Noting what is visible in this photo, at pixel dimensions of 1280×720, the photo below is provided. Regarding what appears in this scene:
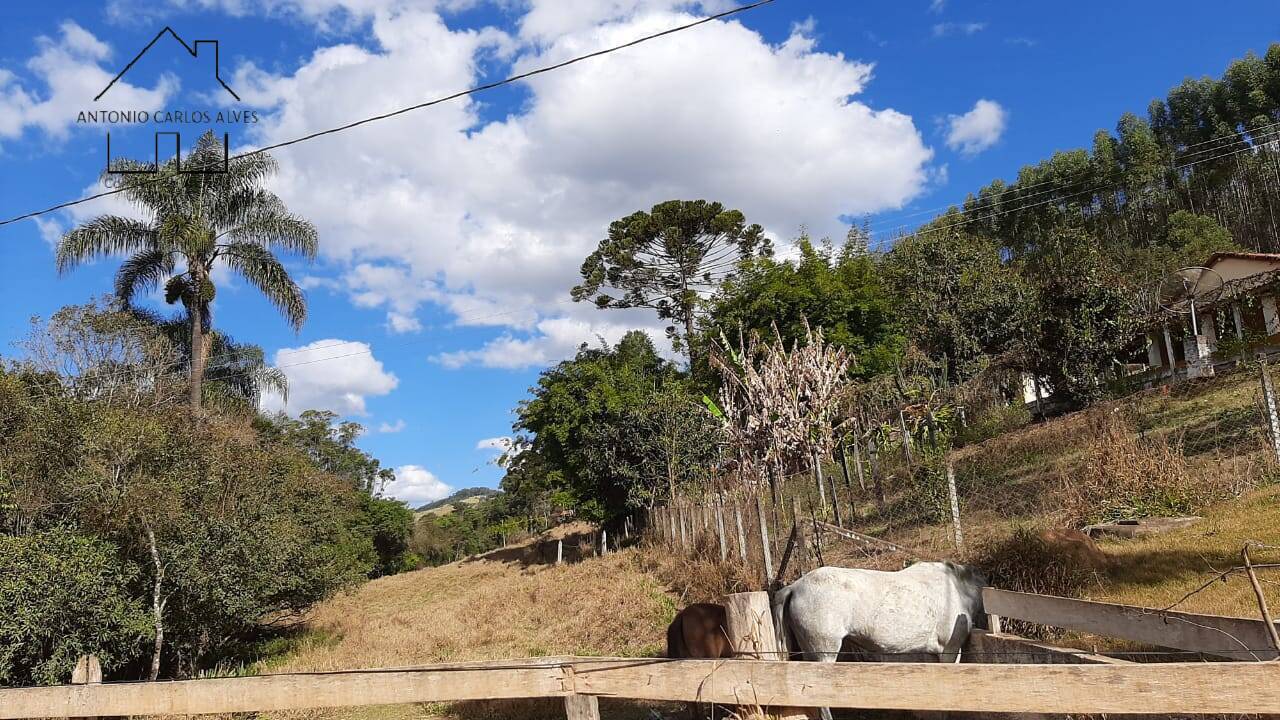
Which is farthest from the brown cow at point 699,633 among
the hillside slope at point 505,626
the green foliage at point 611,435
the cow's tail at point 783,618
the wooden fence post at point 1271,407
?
the green foliage at point 611,435

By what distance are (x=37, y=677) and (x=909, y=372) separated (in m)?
23.5

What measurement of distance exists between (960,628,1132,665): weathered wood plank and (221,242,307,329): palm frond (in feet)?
78.6

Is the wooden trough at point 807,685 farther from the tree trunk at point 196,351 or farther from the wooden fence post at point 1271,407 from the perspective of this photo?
the tree trunk at point 196,351

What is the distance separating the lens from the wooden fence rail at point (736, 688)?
2.78m

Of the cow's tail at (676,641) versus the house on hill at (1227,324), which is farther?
the house on hill at (1227,324)

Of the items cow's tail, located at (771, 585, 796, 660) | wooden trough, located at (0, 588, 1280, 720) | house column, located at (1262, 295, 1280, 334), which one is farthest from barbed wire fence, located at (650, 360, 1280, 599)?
house column, located at (1262, 295, 1280, 334)

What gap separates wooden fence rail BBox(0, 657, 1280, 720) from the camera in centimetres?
278

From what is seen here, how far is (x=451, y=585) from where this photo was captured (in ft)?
96.9

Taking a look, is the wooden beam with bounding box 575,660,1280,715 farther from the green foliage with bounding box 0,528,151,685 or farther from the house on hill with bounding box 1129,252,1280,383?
the house on hill with bounding box 1129,252,1280,383

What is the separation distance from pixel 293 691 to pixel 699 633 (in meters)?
4.62

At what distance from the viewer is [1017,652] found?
5820mm

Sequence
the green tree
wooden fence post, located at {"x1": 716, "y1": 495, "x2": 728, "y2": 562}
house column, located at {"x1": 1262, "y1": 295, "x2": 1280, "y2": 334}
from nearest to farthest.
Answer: wooden fence post, located at {"x1": 716, "y1": 495, "x2": 728, "y2": 562}
house column, located at {"x1": 1262, "y1": 295, "x2": 1280, "y2": 334}
the green tree

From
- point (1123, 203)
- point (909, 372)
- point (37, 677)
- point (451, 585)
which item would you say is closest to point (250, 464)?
point (37, 677)

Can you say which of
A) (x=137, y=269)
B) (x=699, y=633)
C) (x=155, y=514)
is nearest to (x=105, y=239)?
(x=137, y=269)
